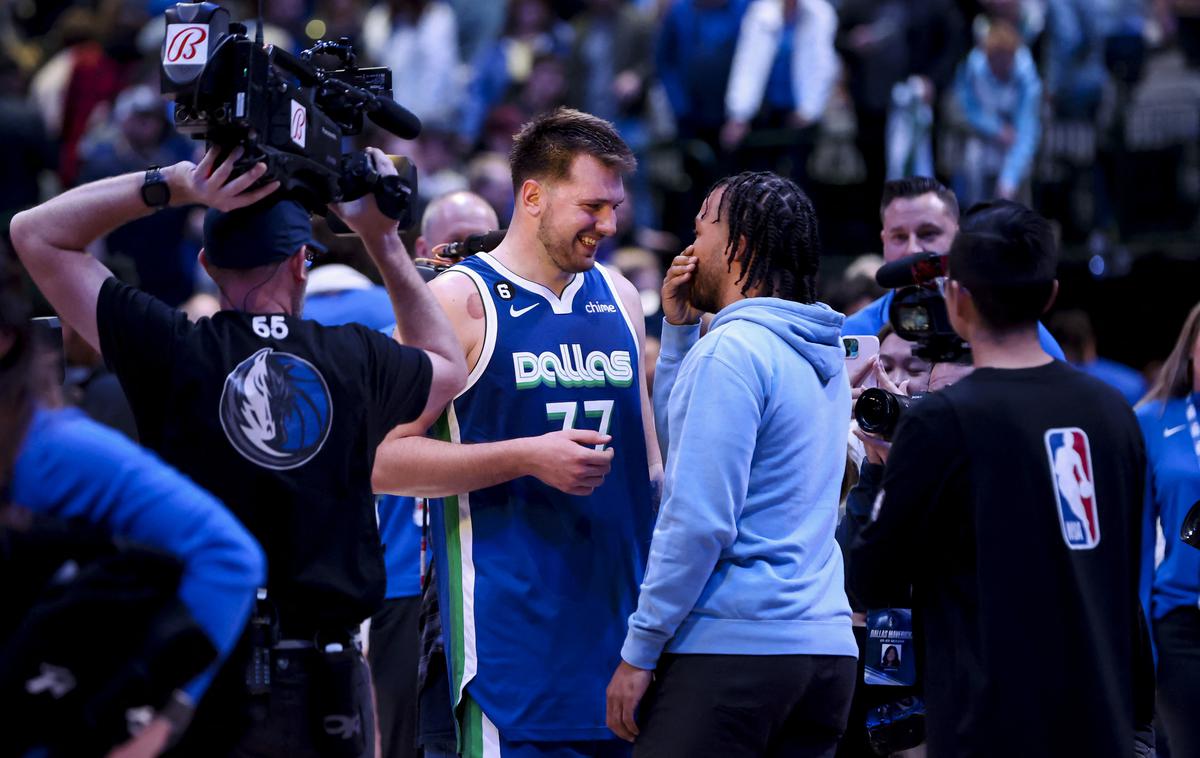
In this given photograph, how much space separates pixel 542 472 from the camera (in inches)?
159

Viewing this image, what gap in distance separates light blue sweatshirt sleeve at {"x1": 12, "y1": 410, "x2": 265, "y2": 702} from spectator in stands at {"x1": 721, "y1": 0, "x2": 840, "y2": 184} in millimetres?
8119

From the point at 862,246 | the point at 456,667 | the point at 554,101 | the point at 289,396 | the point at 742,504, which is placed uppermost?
the point at 554,101

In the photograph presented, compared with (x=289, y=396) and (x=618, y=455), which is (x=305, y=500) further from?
(x=618, y=455)

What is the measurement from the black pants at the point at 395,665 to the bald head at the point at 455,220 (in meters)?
1.45

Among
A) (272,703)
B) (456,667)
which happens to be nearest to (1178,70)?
(456,667)

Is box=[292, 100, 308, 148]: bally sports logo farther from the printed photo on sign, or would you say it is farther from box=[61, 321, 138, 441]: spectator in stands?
box=[61, 321, 138, 441]: spectator in stands

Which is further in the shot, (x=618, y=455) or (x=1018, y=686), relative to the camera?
(x=618, y=455)

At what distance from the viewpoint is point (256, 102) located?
3.40 m

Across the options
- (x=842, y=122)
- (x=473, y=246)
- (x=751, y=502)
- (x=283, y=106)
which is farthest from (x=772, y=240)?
(x=842, y=122)

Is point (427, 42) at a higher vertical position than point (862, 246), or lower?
higher

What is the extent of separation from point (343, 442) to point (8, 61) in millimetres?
9486

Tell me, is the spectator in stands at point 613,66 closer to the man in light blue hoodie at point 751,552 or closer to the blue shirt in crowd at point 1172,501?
the blue shirt in crowd at point 1172,501

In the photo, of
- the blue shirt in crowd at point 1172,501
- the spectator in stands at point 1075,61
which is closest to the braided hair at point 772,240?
the blue shirt in crowd at point 1172,501

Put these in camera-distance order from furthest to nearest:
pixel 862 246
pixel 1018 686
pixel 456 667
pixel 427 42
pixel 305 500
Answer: pixel 427 42 → pixel 862 246 → pixel 456 667 → pixel 305 500 → pixel 1018 686
